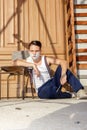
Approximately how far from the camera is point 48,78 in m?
5.85

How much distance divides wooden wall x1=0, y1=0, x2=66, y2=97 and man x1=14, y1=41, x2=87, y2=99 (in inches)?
44.2

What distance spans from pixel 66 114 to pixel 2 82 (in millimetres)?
3244

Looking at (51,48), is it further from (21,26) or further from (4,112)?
(4,112)

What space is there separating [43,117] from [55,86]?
6.23ft

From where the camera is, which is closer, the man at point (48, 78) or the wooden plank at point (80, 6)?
the man at point (48, 78)

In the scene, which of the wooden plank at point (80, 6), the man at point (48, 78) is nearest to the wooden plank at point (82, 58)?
the man at point (48, 78)

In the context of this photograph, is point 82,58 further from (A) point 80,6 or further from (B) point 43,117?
(B) point 43,117

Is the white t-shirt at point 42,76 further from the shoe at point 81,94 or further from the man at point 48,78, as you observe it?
the shoe at point 81,94

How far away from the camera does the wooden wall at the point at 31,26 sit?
7055mm

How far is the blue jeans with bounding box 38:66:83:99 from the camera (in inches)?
217

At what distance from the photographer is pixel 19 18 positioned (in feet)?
23.3

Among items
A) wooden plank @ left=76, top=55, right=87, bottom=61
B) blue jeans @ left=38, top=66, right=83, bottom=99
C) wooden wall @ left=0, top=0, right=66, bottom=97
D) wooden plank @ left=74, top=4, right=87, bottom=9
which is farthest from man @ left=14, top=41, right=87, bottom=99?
wooden plank @ left=74, top=4, right=87, bottom=9

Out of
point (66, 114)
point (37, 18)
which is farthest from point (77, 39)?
point (66, 114)

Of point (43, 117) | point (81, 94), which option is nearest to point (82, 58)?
point (81, 94)
